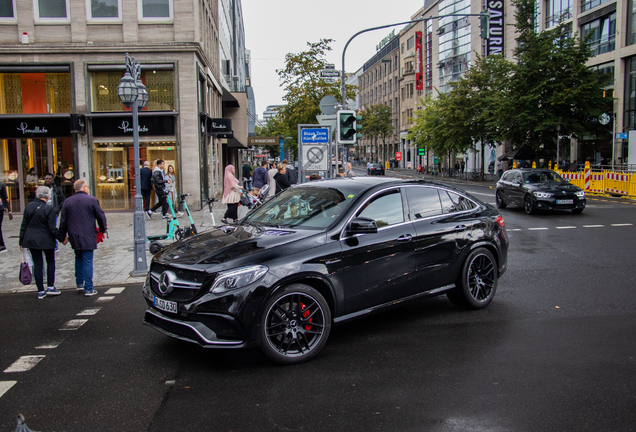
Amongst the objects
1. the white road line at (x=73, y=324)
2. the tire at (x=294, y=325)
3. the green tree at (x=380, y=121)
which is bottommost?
the white road line at (x=73, y=324)

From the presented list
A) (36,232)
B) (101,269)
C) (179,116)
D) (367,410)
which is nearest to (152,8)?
(179,116)

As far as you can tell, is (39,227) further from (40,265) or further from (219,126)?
(219,126)

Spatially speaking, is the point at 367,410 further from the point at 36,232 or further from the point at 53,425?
the point at 36,232

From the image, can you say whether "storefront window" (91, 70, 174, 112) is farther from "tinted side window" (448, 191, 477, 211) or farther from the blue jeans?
"tinted side window" (448, 191, 477, 211)

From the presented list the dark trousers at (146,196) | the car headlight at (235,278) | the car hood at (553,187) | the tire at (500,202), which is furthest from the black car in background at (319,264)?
the tire at (500,202)

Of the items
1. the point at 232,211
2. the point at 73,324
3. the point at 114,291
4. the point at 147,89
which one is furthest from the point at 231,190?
the point at 73,324

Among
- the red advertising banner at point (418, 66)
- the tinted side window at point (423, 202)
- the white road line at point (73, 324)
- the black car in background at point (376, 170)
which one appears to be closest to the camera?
the tinted side window at point (423, 202)

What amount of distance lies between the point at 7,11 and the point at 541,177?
19.2 meters

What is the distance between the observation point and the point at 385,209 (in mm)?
5762

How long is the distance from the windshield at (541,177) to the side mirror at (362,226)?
14.5 meters

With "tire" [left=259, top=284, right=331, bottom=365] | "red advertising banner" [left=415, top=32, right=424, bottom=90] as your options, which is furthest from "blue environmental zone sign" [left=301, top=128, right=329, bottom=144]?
"red advertising banner" [left=415, top=32, right=424, bottom=90]

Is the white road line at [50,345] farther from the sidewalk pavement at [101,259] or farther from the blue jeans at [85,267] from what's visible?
the sidewalk pavement at [101,259]

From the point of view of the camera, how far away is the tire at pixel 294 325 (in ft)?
15.2

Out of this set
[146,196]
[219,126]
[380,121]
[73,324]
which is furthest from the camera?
[380,121]
